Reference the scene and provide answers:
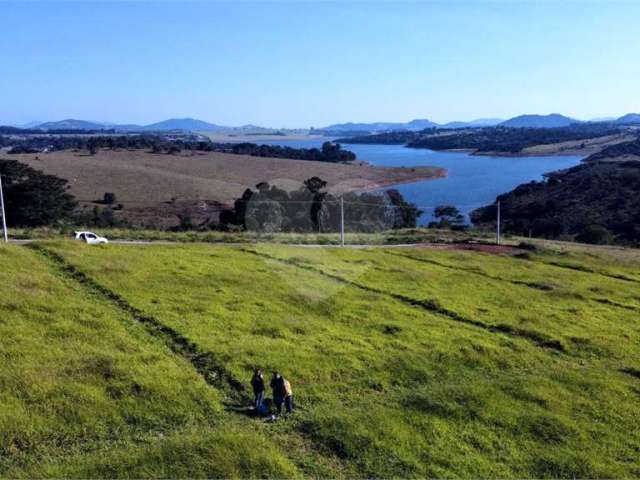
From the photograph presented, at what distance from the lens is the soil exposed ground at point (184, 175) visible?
8694cm

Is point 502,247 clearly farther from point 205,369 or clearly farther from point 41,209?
point 41,209

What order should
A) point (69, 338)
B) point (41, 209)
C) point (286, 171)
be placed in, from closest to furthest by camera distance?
point (69, 338)
point (41, 209)
point (286, 171)

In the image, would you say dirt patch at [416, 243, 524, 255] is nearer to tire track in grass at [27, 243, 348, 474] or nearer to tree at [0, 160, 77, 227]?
tire track in grass at [27, 243, 348, 474]

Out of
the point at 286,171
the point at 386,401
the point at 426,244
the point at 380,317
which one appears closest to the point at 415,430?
the point at 386,401

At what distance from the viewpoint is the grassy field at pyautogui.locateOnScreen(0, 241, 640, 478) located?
12133mm

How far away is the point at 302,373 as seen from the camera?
15883 millimetres

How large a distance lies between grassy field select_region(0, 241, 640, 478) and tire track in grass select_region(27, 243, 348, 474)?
62mm

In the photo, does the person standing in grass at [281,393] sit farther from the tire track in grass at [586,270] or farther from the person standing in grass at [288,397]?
the tire track in grass at [586,270]

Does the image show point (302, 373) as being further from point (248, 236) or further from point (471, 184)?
point (471, 184)

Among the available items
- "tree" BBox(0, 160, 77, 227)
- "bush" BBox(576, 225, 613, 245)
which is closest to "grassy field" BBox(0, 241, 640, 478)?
"tree" BBox(0, 160, 77, 227)

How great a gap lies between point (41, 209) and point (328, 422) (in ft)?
163

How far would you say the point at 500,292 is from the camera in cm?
2884

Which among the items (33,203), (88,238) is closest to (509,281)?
(88,238)

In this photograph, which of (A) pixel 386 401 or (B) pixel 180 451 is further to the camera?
(A) pixel 386 401
